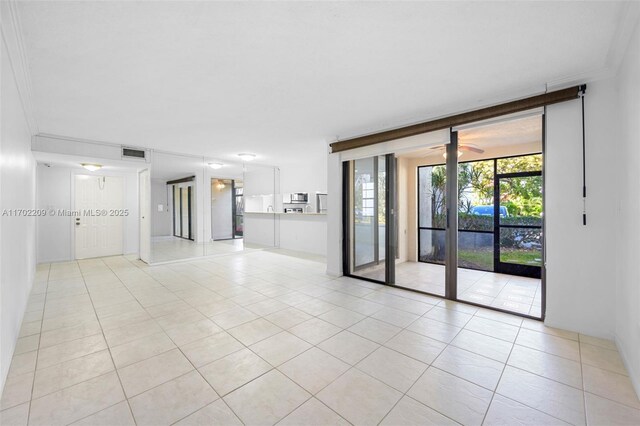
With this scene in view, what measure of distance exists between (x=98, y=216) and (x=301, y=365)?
728 cm

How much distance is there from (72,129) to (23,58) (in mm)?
2468

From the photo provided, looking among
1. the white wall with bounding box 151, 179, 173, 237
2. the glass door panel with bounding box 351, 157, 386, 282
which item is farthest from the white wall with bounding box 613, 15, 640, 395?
the white wall with bounding box 151, 179, 173, 237

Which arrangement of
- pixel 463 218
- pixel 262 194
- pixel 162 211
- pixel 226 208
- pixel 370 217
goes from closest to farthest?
pixel 370 217 → pixel 463 218 → pixel 262 194 → pixel 162 211 → pixel 226 208

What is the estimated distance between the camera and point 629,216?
2145 mm

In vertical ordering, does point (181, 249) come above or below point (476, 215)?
below

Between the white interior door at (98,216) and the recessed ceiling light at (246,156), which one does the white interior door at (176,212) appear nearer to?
the white interior door at (98,216)

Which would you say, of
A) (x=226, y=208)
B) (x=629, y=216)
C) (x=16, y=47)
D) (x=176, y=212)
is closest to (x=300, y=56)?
(x=16, y=47)

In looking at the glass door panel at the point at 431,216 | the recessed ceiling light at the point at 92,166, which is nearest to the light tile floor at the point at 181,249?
the recessed ceiling light at the point at 92,166

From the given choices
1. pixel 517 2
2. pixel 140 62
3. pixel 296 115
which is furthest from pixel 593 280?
pixel 140 62

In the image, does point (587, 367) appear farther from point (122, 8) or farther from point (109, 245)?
point (109, 245)

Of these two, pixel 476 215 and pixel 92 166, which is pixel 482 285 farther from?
pixel 92 166

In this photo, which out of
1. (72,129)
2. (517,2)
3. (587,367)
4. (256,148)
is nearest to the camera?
(517,2)

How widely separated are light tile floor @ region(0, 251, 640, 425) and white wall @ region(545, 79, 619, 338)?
274mm

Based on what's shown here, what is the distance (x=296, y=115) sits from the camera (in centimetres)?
371
